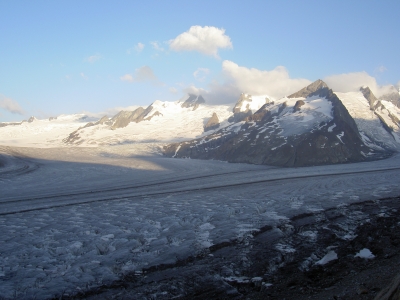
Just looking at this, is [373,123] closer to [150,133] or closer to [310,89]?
[310,89]

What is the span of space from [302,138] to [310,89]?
220 feet

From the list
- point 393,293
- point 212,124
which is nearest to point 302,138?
point 393,293

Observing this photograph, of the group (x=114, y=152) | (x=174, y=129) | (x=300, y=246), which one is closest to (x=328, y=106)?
(x=114, y=152)

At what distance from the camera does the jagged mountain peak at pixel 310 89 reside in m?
136

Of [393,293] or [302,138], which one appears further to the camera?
[302,138]

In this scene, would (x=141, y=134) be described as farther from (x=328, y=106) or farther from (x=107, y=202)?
(x=107, y=202)

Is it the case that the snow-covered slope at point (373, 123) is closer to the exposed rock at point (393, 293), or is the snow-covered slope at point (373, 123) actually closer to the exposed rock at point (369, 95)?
the exposed rock at point (369, 95)

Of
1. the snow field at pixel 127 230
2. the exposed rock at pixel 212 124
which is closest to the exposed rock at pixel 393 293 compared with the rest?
the snow field at pixel 127 230

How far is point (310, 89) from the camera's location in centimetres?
13962

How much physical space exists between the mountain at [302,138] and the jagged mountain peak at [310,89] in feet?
1.36

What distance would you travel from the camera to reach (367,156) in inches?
3068

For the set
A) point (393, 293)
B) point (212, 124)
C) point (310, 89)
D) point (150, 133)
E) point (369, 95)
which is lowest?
point (393, 293)

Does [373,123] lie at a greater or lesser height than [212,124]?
lesser

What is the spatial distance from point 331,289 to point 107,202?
17.7 m
